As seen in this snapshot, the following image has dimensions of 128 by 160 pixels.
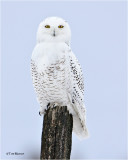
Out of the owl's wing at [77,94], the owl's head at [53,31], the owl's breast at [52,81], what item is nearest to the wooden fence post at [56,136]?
the owl's breast at [52,81]

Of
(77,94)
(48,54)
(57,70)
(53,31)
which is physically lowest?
(77,94)

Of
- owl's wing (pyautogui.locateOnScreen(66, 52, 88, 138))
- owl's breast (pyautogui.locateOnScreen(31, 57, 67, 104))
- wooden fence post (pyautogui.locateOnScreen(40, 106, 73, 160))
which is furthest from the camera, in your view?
owl's wing (pyautogui.locateOnScreen(66, 52, 88, 138))

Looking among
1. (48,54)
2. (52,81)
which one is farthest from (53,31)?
(52,81)

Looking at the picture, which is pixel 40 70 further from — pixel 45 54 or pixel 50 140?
pixel 50 140

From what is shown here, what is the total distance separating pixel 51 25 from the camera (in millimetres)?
4305

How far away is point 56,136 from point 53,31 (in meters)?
1.55

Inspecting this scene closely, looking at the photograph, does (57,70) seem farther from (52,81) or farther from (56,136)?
(56,136)

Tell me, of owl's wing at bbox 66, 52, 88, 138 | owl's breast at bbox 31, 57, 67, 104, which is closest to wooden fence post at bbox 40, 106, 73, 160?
owl's breast at bbox 31, 57, 67, 104

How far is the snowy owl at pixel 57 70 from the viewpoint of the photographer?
4141 mm

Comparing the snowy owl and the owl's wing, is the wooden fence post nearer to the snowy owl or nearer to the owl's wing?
the snowy owl

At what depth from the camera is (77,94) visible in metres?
4.38

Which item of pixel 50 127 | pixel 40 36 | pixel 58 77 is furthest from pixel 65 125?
pixel 40 36

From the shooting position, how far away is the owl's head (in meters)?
4.30

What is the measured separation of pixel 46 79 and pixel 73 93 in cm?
43
